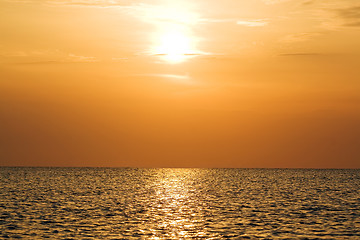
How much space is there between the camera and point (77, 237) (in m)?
50.4

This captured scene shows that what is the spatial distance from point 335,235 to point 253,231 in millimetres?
8109

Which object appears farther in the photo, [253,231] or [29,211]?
[29,211]

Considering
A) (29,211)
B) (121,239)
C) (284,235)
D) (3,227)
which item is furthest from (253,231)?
(29,211)

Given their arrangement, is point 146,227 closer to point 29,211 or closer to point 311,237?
point 311,237

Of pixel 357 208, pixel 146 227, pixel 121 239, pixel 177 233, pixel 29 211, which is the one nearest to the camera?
pixel 121 239

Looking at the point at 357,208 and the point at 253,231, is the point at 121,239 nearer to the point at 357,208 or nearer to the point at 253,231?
the point at 253,231

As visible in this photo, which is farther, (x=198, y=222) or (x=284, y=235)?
(x=198, y=222)

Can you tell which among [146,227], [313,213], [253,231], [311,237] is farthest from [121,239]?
[313,213]

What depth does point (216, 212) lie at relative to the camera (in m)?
74.2

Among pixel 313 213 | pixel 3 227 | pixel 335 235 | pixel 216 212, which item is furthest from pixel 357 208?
pixel 3 227

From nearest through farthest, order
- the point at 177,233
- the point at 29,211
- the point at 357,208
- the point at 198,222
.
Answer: the point at 177,233 → the point at 198,222 → the point at 29,211 → the point at 357,208

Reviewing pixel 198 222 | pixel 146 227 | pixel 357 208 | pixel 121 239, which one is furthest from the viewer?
pixel 357 208

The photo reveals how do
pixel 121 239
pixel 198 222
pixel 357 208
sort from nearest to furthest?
pixel 121 239 < pixel 198 222 < pixel 357 208

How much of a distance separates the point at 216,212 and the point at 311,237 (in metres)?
23.2
